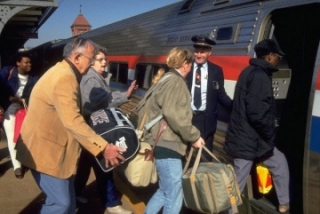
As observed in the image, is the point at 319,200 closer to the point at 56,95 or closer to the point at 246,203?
the point at 246,203

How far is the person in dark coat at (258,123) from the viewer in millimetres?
3311

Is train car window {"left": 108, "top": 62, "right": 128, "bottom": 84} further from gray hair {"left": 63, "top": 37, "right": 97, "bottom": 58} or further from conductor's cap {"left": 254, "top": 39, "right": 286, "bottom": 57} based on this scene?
gray hair {"left": 63, "top": 37, "right": 97, "bottom": 58}

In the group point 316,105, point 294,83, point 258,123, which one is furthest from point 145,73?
point 316,105

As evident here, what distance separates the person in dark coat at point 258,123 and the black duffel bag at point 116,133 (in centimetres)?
84

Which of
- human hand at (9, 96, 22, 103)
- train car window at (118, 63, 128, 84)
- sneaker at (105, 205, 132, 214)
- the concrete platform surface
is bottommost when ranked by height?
the concrete platform surface

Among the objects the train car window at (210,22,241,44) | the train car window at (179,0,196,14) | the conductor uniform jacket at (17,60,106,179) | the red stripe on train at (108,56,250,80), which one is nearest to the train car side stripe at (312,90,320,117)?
the red stripe on train at (108,56,250,80)

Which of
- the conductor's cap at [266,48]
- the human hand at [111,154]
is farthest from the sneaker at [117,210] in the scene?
the conductor's cap at [266,48]

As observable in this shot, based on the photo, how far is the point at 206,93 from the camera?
4.12 metres

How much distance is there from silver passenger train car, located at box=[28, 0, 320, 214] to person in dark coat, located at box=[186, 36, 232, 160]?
0.35 feet

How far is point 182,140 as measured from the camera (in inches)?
133

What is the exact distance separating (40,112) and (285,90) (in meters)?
2.33

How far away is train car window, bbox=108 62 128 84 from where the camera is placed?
743 cm

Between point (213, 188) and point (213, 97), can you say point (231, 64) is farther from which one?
point (213, 188)

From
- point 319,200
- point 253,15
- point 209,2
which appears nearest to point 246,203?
point 319,200
